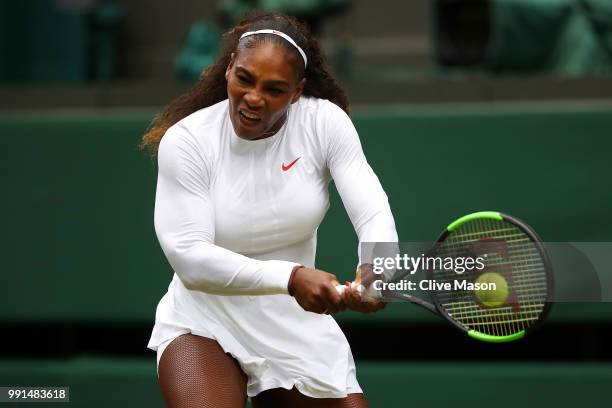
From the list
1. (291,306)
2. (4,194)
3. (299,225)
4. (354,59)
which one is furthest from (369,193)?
(354,59)

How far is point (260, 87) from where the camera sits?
278 centimetres

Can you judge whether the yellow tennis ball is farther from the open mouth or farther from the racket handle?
the open mouth

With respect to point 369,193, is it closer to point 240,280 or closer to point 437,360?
point 240,280

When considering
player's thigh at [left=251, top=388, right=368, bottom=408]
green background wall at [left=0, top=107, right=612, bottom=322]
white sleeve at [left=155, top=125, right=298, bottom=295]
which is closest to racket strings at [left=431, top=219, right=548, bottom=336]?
player's thigh at [left=251, top=388, right=368, bottom=408]

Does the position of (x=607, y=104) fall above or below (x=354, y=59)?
below

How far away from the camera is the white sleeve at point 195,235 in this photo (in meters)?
2.70

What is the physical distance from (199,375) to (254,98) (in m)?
0.78

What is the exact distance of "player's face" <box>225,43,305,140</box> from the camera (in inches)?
109

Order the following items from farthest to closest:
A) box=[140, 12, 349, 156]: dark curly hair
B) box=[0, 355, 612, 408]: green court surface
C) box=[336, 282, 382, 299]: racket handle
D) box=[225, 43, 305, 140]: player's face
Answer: box=[0, 355, 612, 408]: green court surface → box=[140, 12, 349, 156]: dark curly hair → box=[225, 43, 305, 140]: player's face → box=[336, 282, 382, 299]: racket handle

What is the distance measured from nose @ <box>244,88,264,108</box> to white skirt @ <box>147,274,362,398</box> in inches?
22.8

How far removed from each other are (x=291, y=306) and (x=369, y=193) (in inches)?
16.9

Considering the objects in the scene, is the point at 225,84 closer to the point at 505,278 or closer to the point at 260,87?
the point at 260,87

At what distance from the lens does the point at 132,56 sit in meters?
7.09

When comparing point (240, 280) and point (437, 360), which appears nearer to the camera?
point (240, 280)
